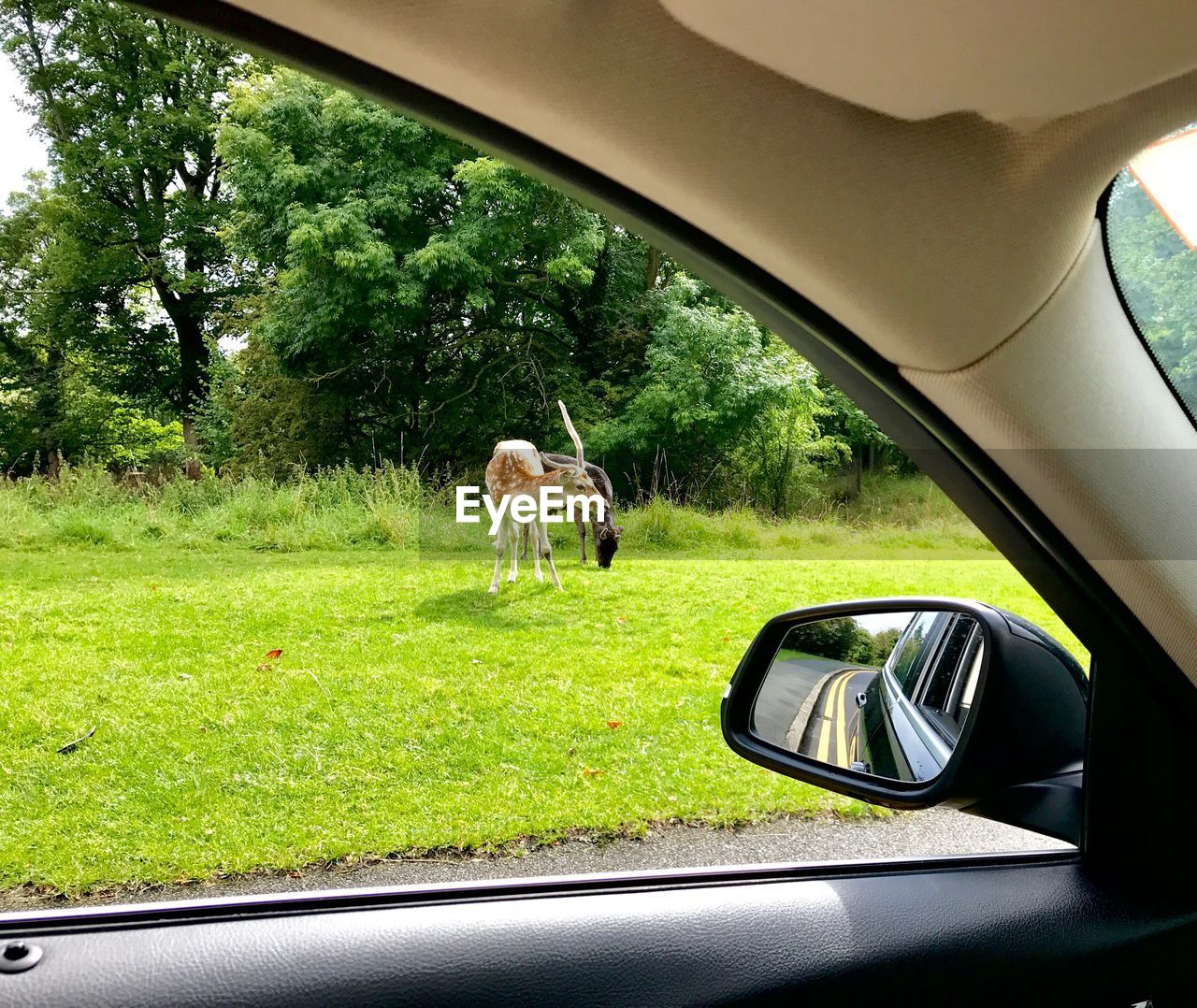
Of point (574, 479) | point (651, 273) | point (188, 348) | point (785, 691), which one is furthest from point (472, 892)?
point (188, 348)

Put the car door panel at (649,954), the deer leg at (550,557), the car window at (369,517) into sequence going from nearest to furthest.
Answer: the car door panel at (649,954), the car window at (369,517), the deer leg at (550,557)

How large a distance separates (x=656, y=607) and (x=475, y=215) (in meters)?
3.67

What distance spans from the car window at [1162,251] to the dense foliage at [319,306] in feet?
17.1

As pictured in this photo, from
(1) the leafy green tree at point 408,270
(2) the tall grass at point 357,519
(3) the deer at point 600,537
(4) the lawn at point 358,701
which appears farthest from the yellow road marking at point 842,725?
(1) the leafy green tree at point 408,270

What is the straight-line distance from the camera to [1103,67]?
1.06 ft

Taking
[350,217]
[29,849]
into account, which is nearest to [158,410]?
[350,217]

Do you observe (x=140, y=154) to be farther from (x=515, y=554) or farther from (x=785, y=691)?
(x=785, y=691)

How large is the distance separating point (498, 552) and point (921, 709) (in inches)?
151

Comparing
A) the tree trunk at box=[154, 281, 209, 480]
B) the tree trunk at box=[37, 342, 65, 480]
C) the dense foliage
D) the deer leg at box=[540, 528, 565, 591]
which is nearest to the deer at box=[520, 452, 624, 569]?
the deer leg at box=[540, 528, 565, 591]

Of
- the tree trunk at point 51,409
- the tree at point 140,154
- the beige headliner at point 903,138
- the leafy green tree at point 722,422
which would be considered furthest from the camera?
the tree at point 140,154

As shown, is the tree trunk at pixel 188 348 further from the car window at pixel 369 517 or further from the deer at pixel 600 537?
the deer at pixel 600 537

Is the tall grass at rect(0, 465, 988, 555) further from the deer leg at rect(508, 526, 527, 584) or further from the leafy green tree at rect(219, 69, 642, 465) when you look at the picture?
the leafy green tree at rect(219, 69, 642, 465)

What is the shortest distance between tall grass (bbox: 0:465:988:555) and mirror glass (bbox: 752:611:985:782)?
13.1ft

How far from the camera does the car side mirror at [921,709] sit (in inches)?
19.7
